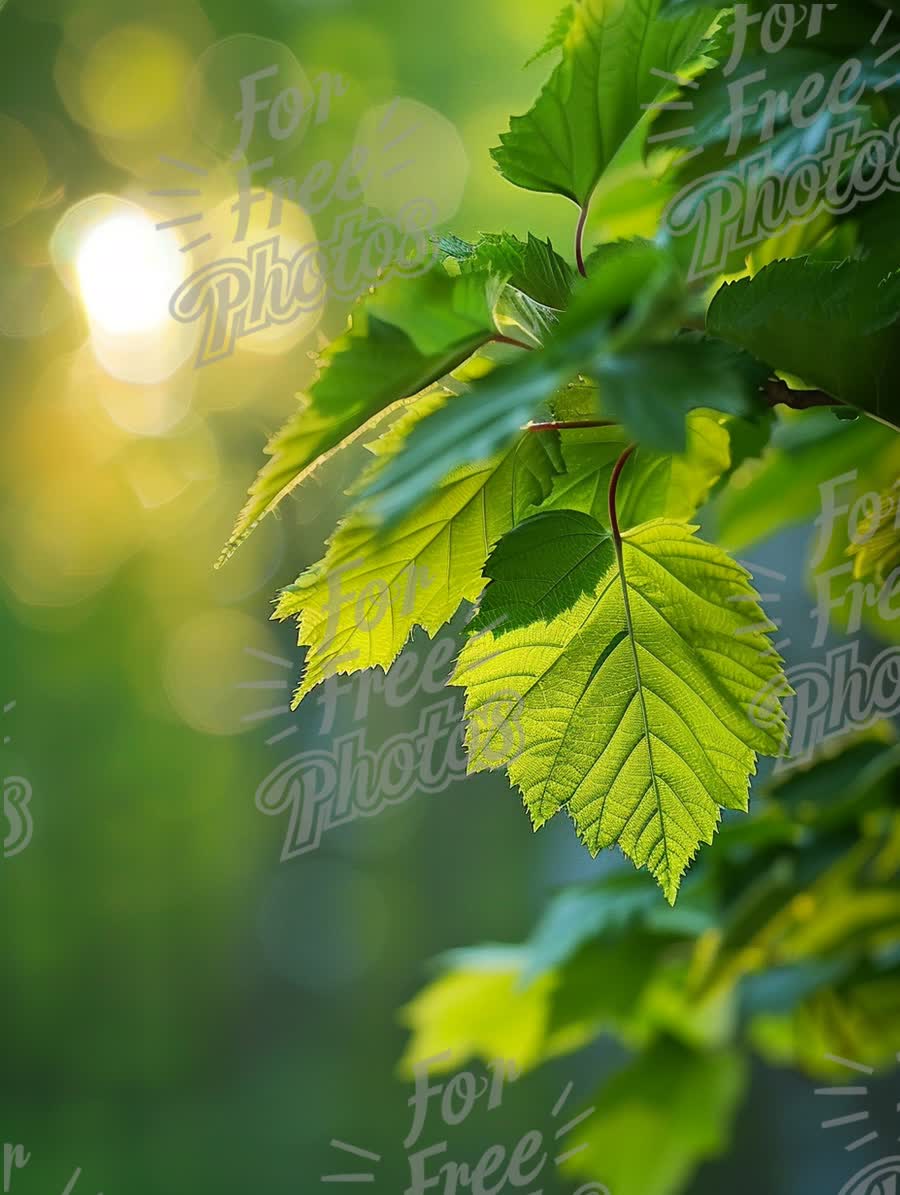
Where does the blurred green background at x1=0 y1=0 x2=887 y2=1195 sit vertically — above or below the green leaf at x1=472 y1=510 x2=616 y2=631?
above

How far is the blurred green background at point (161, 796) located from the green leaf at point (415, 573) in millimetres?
1376

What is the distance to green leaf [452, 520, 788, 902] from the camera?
0.19 metres

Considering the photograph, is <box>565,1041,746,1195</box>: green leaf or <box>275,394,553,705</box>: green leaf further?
<box>565,1041,746,1195</box>: green leaf

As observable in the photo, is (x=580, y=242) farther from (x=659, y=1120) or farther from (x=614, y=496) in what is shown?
(x=659, y=1120)

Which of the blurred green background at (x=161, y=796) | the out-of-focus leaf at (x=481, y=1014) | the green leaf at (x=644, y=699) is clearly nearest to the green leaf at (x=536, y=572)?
the green leaf at (x=644, y=699)

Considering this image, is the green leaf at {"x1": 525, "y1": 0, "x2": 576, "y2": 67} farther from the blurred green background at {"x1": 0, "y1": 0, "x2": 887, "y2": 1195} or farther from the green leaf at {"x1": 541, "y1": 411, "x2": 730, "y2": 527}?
the blurred green background at {"x1": 0, "y1": 0, "x2": 887, "y2": 1195}

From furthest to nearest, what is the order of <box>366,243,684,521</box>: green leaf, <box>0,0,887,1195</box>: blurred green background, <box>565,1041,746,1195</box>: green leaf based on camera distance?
<box>0,0,887,1195</box>: blurred green background
<box>565,1041,746,1195</box>: green leaf
<box>366,243,684,521</box>: green leaf

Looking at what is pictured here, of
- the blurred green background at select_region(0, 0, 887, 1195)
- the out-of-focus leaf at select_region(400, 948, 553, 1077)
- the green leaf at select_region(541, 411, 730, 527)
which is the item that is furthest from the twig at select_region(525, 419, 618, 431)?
the blurred green background at select_region(0, 0, 887, 1195)

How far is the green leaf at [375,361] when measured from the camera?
0.15m

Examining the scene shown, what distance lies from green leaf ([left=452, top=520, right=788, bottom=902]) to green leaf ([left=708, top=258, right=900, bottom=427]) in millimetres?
35

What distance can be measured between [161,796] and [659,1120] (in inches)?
68.5

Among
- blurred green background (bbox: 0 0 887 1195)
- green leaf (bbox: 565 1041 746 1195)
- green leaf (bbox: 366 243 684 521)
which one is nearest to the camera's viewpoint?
green leaf (bbox: 366 243 684 521)

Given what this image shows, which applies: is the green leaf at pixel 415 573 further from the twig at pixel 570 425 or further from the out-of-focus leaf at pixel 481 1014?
the out-of-focus leaf at pixel 481 1014

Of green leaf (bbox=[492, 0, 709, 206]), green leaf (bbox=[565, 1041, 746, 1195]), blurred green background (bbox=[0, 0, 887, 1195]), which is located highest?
blurred green background (bbox=[0, 0, 887, 1195])
